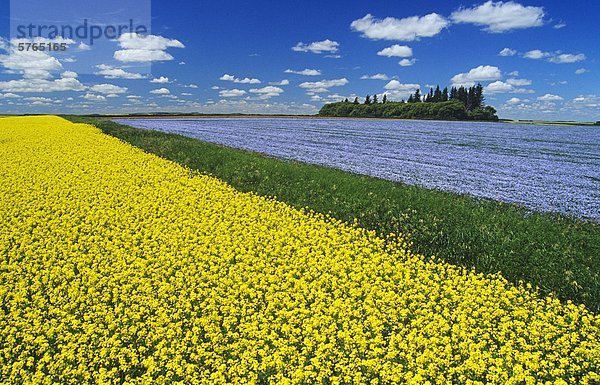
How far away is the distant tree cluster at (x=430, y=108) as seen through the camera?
91188mm

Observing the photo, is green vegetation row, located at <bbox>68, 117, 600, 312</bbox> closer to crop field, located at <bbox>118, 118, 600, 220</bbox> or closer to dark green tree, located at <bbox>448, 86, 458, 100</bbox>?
crop field, located at <bbox>118, 118, 600, 220</bbox>

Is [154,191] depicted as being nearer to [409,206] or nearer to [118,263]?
[118,263]

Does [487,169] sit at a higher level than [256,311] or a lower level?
higher

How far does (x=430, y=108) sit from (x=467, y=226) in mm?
88468

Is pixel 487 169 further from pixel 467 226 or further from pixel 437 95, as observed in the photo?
pixel 437 95

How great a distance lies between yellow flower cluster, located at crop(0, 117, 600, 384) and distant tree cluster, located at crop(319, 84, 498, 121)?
3441 inches

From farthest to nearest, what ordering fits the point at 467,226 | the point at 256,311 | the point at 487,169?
the point at 487,169 < the point at 467,226 < the point at 256,311

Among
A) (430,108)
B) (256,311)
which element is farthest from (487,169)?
(430,108)

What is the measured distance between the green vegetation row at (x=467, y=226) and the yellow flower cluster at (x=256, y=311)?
0.52 metres

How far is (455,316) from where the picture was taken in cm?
610

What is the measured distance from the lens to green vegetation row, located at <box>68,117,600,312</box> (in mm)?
7469

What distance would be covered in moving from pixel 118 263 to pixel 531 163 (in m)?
18.9

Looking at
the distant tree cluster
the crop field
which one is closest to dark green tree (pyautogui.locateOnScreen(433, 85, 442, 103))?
the distant tree cluster

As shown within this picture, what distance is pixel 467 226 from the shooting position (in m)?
9.31
